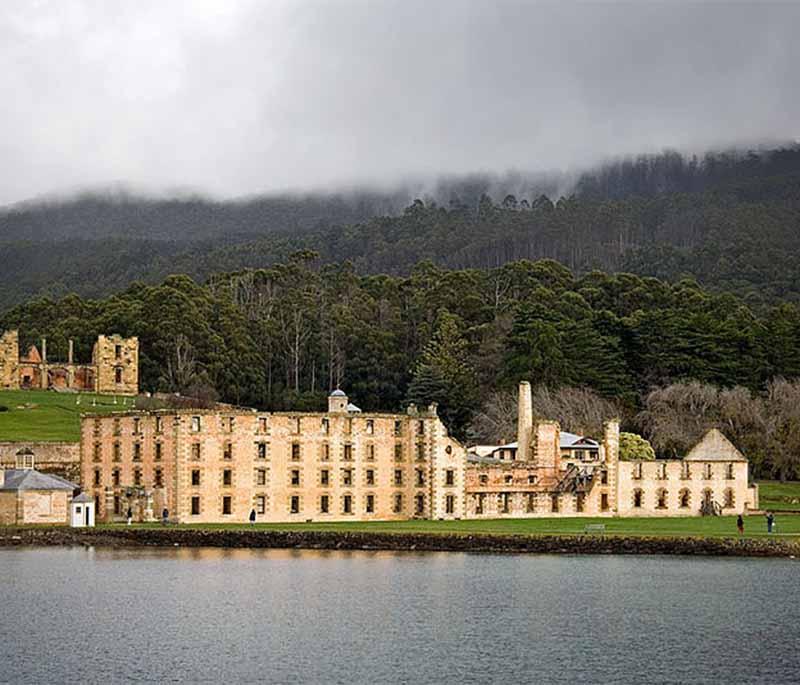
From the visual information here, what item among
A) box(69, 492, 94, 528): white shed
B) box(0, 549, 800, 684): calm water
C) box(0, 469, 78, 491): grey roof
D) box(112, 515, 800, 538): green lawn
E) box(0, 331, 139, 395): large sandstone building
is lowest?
box(0, 549, 800, 684): calm water

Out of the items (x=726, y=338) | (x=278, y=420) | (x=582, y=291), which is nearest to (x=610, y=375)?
(x=726, y=338)

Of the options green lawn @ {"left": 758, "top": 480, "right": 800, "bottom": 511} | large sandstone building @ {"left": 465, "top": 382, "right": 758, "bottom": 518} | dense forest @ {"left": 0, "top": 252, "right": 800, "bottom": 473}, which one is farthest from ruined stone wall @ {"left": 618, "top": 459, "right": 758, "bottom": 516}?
dense forest @ {"left": 0, "top": 252, "right": 800, "bottom": 473}

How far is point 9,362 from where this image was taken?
515ft

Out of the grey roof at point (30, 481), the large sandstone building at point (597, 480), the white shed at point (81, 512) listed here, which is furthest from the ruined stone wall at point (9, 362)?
the white shed at point (81, 512)

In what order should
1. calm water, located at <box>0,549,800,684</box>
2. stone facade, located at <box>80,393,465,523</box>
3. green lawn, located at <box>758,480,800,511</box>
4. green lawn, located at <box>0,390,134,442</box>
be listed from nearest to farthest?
calm water, located at <box>0,549,800,684</box>, stone facade, located at <box>80,393,465,523</box>, green lawn, located at <box>758,480,800,511</box>, green lawn, located at <box>0,390,134,442</box>

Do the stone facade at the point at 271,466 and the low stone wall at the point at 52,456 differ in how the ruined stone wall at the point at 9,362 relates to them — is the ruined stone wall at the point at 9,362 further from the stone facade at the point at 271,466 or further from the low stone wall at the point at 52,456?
the stone facade at the point at 271,466

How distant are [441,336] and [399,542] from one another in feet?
237

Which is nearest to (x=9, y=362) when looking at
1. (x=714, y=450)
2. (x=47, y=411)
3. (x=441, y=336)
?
(x=47, y=411)

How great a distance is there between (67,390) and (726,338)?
6047 centimetres

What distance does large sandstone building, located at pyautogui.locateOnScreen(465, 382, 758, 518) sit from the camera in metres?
106

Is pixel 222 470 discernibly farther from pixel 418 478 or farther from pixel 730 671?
pixel 730 671

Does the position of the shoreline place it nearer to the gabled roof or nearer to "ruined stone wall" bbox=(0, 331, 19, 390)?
the gabled roof

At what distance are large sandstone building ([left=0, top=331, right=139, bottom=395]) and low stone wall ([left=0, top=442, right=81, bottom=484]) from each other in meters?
43.6

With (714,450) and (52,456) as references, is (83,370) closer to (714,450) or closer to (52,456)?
(52,456)
